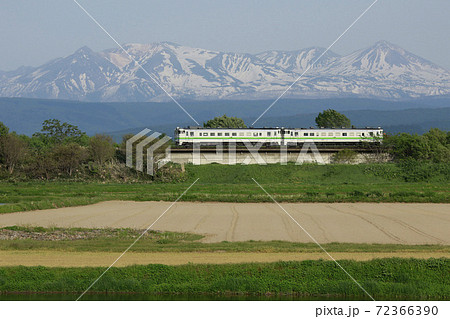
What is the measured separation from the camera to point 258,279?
1984cm

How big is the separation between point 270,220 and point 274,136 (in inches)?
1876

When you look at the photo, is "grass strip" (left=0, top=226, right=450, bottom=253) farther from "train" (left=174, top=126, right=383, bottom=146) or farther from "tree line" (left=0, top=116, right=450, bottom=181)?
"train" (left=174, top=126, right=383, bottom=146)

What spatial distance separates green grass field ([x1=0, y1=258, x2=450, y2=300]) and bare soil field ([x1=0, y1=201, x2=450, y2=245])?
647cm

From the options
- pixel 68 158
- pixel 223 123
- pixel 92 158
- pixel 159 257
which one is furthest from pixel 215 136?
pixel 159 257

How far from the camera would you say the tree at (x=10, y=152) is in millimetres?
66062

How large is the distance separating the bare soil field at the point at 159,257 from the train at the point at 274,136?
56023 mm

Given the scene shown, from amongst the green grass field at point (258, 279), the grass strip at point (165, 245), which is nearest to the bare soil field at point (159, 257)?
the grass strip at point (165, 245)

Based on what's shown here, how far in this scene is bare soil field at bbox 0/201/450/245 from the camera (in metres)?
28.8

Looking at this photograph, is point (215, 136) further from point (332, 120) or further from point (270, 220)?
point (270, 220)

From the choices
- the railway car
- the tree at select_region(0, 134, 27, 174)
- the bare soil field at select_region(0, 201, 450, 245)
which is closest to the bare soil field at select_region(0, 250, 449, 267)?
the bare soil field at select_region(0, 201, 450, 245)

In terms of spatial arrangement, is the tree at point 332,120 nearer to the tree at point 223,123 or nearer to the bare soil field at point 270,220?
the tree at point 223,123

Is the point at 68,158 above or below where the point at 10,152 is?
below
